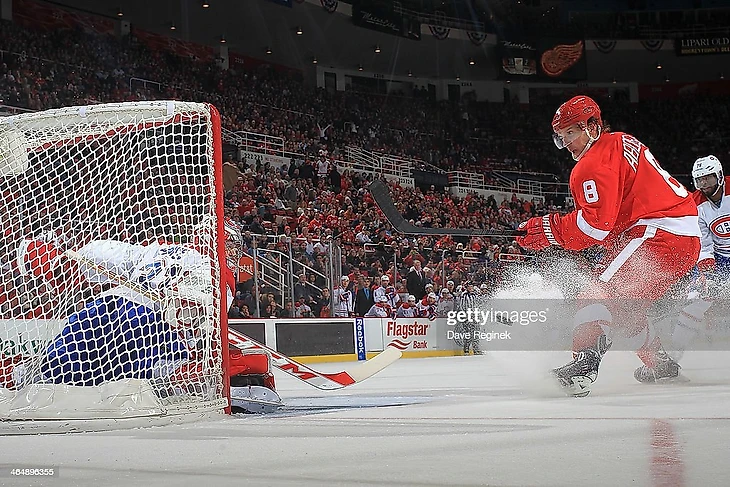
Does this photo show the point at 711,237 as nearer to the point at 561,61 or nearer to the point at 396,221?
the point at 396,221

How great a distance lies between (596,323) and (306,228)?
10.4 meters

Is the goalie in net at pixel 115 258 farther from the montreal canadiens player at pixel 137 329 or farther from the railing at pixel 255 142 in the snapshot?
the railing at pixel 255 142

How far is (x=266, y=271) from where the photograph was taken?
10.1m

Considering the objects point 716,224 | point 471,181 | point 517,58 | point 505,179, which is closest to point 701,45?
point 517,58

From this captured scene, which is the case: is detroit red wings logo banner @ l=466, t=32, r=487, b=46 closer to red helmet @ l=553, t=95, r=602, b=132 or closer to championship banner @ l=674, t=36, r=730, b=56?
championship banner @ l=674, t=36, r=730, b=56

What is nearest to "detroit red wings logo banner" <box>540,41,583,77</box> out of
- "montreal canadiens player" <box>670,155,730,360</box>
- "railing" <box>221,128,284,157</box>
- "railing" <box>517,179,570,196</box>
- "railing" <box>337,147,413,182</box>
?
"railing" <box>517,179,570,196</box>

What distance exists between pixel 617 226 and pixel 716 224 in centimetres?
204

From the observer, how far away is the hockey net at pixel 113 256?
10.0ft

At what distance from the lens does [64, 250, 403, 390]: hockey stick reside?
3199 millimetres

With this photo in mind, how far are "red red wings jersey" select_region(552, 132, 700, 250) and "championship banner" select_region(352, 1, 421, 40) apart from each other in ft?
64.7

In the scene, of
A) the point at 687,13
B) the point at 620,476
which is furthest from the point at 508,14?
the point at 620,476

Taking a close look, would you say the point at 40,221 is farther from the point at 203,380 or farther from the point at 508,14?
the point at 508,14

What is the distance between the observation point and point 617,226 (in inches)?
165

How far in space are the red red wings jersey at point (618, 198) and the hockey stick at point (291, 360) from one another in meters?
1.01
